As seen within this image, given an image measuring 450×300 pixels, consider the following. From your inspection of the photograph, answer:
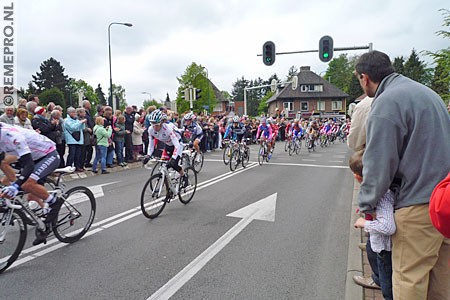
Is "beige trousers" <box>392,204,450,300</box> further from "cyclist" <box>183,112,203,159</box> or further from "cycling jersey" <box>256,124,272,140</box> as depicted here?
"cycling jersey" <box>256,124,272,140</box>

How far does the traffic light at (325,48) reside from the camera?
1750 centimetres

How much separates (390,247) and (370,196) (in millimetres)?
415

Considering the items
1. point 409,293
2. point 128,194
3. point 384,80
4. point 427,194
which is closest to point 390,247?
point 409,293

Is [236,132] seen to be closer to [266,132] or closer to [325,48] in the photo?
[266,132]

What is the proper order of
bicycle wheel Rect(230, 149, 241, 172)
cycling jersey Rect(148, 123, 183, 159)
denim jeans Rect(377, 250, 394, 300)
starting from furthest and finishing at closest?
bicycle wheel Rect(230, 149, 241, 172), cycling jersey Rect(148, 123, 183, 159), denim jeans Rect(377, 250, 394, 300)

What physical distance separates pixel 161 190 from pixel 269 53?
14.7 m

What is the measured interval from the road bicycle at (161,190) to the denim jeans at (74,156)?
4.99 metres

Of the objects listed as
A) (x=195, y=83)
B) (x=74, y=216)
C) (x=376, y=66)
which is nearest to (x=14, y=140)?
(x=74, y=216)

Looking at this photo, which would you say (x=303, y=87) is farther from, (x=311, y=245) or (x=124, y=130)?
(x=311, y=245)

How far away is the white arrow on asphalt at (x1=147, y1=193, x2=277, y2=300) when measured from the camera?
3.67m

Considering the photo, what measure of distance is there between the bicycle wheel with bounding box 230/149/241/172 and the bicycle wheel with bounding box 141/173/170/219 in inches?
227

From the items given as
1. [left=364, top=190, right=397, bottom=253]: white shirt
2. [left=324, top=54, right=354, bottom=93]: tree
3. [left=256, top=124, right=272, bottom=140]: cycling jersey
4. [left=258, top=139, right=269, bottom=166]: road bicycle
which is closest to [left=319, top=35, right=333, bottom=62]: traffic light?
[left=256, top=124, right=272, bottom=140]: cycling jersey

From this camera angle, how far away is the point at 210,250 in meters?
4.77

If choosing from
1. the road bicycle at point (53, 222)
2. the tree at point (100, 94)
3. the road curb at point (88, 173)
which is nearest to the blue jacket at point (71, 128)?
the road curb at point (88, 173)
